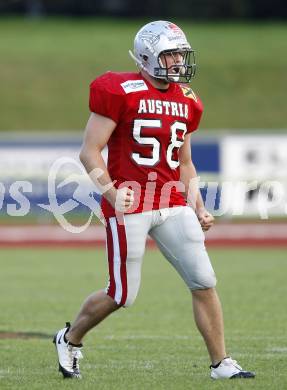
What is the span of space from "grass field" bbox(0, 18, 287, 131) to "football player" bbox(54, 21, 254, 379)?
17812mm

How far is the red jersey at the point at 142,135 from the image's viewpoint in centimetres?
556

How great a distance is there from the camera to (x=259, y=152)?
16844 millimetres

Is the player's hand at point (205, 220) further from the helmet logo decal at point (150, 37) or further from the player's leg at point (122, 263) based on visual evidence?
the helmet logo decal at point (150, 37)

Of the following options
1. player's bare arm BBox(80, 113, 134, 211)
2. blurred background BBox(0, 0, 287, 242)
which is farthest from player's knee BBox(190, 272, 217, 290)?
blurred background BBox(0, 0, 287, 242)

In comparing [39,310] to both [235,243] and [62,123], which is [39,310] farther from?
[62,123]

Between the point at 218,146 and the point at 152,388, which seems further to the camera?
the point at 218,146

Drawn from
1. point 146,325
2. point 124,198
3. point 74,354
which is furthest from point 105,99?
point 146,325

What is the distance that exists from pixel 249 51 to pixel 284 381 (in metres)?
24.3

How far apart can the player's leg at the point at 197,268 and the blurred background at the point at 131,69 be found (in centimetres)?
822

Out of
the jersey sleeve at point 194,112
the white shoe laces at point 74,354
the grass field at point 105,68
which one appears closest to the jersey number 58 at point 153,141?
the jersey sleeve at point 194,112

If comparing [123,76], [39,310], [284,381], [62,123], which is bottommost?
[62,123]

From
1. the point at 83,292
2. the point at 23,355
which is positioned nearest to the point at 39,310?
the point at 83,292

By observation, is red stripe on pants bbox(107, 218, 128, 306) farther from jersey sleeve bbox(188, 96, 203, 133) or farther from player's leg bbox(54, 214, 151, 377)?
jersey sleeve bbox(188, 96, 203, 133)

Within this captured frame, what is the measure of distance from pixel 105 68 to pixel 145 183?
71.7 ft
